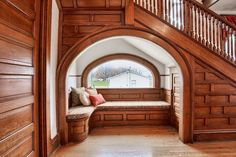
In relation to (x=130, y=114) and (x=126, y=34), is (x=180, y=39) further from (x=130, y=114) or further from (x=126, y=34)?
(x=130, y=114)

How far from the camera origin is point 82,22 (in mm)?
3930

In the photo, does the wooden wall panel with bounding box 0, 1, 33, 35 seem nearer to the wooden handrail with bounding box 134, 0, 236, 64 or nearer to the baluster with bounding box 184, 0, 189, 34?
the wooden handrail with bounding box 134, 0, 236, 64

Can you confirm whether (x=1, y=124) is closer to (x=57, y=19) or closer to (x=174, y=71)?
(x=57, y=19)

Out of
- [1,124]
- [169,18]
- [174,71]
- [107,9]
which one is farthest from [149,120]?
[1,124]

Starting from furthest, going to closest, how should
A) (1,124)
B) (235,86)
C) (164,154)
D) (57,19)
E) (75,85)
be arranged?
1. (75,85)
2. (235,86)
3. (57,19)
4. (164,154)
5. (1,124)

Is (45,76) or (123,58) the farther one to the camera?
(123,58)

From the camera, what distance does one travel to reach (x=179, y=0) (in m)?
4.02

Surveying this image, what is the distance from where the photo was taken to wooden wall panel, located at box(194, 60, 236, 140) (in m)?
4.04

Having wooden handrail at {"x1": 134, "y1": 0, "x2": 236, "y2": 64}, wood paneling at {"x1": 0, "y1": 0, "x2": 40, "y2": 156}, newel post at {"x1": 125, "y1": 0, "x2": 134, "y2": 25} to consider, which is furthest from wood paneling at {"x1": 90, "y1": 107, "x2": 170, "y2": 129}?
wood paneling at {"x1": 0, "y1": 0, "x2": 40, "y2": 156}

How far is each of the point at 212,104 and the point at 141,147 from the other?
1589 mm

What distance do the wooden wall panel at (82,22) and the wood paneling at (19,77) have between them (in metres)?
1.05

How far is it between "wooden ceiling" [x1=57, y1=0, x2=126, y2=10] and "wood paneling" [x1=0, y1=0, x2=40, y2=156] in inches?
37.3

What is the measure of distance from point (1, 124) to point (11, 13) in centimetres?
A: 109

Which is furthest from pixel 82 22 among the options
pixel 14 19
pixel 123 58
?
pixel 123 58
